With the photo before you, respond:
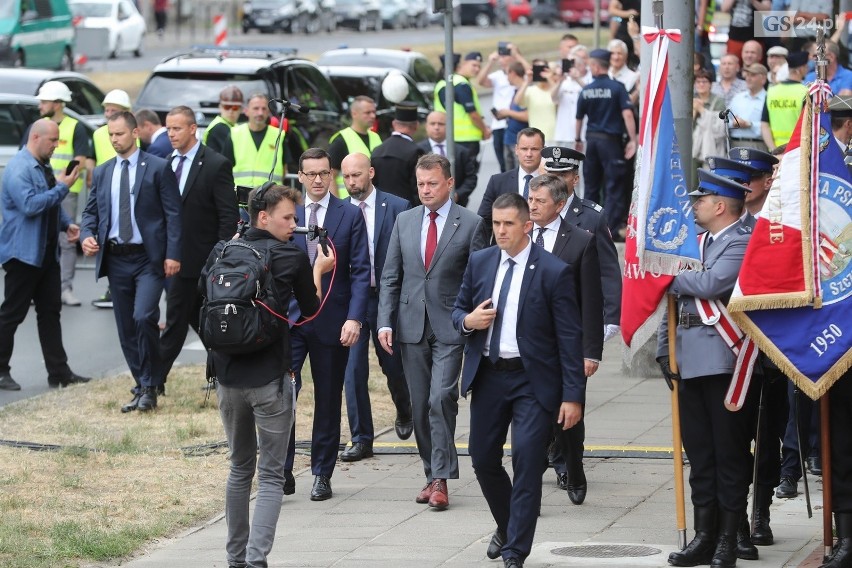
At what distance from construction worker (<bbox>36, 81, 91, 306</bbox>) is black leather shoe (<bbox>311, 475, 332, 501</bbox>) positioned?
6.82 m

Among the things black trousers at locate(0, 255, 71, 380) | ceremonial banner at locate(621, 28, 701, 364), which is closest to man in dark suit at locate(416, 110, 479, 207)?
black trousers at locate(0, 255, 71, 380)

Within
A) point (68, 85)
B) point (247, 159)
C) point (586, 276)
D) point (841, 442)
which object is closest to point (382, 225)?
point (586, 276)

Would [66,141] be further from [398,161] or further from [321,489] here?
[321,489]

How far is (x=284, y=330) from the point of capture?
24.9ft

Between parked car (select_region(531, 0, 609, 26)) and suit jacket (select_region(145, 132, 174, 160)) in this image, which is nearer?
suit jacket (select_region(145, 132, 174, 160))

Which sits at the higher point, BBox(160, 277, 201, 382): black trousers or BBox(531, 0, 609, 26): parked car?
BBox(160, 277, 201, 382): black trousers

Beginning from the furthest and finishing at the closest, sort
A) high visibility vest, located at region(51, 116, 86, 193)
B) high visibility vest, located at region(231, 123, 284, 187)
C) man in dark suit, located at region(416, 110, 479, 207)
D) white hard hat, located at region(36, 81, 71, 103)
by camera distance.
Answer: high visibility vest, located at region(51, 116, 86, 193) < white hard hat, located at region(36, 81, 71, 103) < man in dark suit, located at region(416, 110, 479, 207) < high visibility vest, located at region(231, 123, 284, 187)

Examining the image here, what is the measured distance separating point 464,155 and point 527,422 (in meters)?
8.21

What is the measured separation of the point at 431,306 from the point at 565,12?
61.0m

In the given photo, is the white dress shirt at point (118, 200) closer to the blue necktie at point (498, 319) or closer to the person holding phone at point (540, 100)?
the blue necktie at point (498, 319)

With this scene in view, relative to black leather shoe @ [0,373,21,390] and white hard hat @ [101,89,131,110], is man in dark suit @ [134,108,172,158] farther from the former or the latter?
black leather shoe @ [0,373,21,390]

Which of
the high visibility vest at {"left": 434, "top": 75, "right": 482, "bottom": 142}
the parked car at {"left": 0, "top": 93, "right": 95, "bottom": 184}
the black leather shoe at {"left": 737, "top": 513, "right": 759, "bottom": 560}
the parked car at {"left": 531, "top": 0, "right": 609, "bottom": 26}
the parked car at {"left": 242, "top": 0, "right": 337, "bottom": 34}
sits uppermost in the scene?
the parked car at {"left": 0, "top": 93, "right": 95, "bottom": 184}

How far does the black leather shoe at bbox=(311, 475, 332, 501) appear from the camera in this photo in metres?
9.45

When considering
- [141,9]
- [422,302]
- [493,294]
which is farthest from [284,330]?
[141,9]
